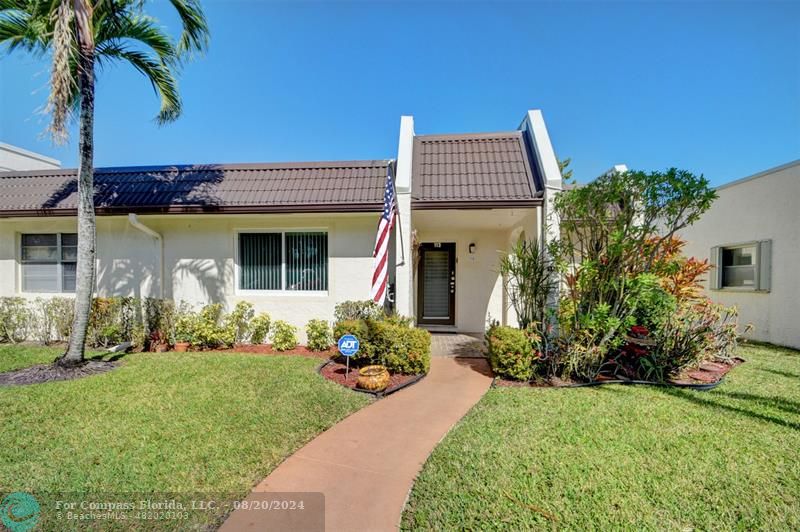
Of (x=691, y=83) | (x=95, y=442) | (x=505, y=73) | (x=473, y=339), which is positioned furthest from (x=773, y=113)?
(x=95, y=442)

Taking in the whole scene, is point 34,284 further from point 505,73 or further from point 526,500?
point 505,73

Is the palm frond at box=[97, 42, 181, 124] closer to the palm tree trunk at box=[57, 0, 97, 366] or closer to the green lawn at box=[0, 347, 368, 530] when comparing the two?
the palm tree trunk at box=[57, 0, 97, 366]

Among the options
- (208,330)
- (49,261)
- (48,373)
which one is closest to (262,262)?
(208,330)

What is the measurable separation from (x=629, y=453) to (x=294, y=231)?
7.79 meters

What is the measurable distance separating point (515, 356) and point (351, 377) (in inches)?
117

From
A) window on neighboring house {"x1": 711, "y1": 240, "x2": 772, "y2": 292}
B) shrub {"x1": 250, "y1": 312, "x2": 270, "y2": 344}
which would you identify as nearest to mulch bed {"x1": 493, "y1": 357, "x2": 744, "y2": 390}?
window on neighboring house {"x1": 711, "y1": 240, "x2": 772, "y2": 292}

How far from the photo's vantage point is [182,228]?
8.73 meters

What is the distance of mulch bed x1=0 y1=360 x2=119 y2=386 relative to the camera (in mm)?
5664

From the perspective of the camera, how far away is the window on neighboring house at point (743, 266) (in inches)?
356

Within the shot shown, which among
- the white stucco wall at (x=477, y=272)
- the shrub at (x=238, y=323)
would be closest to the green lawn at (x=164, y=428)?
the shrub at (x=238, y=323)

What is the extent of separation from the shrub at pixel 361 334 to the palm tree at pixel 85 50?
4.89 m

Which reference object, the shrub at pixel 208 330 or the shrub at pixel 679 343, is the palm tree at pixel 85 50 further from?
the shrub at pixel 679 343

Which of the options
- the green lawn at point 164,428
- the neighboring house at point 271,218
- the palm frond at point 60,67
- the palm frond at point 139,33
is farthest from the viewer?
the neighboring house at point 271,218

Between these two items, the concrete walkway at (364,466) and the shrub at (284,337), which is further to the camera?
the shrub at (284,337)
